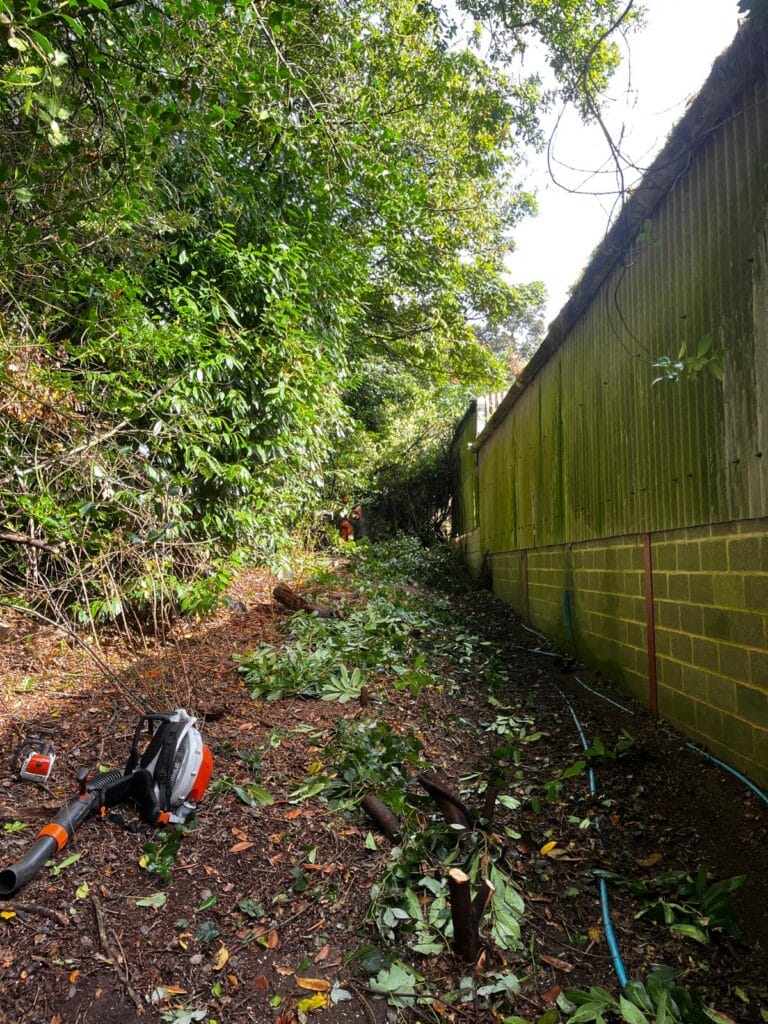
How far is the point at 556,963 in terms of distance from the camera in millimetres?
1765

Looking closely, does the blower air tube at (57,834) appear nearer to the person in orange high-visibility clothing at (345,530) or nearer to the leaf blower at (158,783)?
the leaf blower at (158,783)

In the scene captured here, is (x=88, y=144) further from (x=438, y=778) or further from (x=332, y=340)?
(x=438, y=778)

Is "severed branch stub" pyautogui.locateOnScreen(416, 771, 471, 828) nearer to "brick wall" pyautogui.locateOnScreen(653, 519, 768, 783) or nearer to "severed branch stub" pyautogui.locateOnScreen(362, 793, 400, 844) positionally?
"severed branch stub" pyautogui.locateOnScreen(362, 793, 400, 844)

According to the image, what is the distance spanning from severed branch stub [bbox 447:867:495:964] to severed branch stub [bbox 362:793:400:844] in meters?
0.50

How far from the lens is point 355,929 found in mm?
1900

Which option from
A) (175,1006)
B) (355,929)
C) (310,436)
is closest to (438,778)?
(355,929)

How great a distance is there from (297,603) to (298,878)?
344cm

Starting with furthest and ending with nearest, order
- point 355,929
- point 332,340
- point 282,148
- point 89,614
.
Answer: point 332,340, point 282,148, point 89,614, point 355,929

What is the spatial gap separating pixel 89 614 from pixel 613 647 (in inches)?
143

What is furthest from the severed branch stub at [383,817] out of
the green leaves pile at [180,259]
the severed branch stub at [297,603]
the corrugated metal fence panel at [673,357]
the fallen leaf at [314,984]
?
the severed branch stub at [297,603]

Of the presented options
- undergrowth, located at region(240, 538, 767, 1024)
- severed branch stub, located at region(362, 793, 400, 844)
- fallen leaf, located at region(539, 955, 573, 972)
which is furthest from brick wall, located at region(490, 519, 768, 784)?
severed branch stub, located at region(362, 793, 400, 844)

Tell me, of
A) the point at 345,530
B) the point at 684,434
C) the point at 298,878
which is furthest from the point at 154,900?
the point at 345,530

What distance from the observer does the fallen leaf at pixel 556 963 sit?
5.73ft

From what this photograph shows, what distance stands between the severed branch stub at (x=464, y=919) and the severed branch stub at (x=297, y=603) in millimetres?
3561
